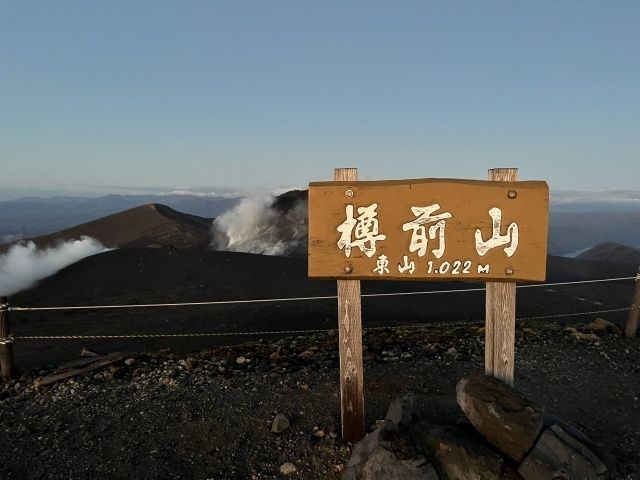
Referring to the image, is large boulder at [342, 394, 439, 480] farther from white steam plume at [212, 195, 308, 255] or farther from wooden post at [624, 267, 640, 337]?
white steam plume at [212, 195, 308, 255]

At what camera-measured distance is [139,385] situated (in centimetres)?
656

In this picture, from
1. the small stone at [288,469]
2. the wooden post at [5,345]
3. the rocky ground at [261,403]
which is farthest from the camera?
the wooden post at [5,345]

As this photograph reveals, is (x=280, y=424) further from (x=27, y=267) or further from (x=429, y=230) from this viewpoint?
(x=27, y=267)

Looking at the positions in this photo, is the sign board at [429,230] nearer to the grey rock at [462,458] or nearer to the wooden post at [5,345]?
the grey rock at [462,458]

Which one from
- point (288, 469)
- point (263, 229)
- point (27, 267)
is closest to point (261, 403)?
point (288, 469)

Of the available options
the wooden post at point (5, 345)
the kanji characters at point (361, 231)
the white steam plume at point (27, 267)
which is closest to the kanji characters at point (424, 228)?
the kanji characters at point (361, 231)

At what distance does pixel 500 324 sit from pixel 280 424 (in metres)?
2.73

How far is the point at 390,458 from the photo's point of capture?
3.42 meters

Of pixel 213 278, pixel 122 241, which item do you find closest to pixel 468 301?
pixel 213 278

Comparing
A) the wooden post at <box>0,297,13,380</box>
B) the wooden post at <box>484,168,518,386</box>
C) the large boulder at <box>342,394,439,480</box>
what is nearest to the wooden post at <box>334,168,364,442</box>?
the large boulder at <box>342,394,439,480</box>

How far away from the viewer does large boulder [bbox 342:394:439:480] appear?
3.35 metres

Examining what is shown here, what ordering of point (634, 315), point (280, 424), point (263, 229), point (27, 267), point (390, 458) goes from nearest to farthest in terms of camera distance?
1. point (390, 458)
2. point (280, 424)
3. point (634, 315)
4. point (27, 267)
5. point (263, 229)

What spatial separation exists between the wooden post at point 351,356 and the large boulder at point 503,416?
1.09 m

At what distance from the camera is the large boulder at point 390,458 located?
3.35m
